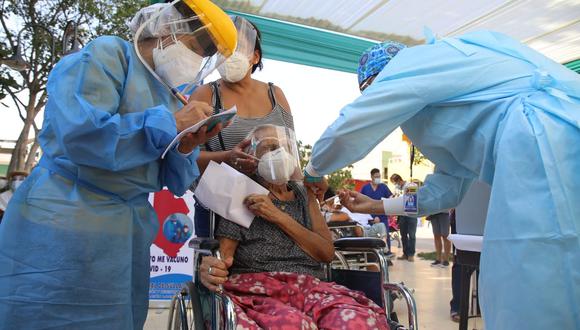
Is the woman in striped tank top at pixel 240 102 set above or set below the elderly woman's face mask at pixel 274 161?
above

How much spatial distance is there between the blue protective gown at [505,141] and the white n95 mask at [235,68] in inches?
26.5

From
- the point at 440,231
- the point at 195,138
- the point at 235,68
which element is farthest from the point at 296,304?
the point at 440,231

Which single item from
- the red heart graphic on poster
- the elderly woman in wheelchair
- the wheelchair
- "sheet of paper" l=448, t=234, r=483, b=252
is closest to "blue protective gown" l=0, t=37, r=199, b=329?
the wheelchair

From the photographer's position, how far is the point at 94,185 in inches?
48.5

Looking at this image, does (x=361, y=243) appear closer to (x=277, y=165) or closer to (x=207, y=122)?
(x=277, y=165)

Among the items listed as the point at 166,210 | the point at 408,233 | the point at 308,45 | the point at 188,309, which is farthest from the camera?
the point at 408,233

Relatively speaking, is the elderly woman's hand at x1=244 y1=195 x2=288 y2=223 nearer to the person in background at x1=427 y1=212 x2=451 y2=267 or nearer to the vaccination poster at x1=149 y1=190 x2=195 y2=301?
the vaccination poster at x1=149 y1=190 x2=195 y2=301

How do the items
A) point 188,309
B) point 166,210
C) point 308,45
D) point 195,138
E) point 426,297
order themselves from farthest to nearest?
1. point 426,297
2. point 308,45
3. point 166,210
4. point 188,309
5. point 195,138

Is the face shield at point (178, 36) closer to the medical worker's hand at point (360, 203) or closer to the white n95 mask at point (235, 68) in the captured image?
the white n95 mask at point (235, 68)

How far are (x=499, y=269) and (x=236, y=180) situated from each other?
1015 millimetres

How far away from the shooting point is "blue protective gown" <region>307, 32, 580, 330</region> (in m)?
1.12

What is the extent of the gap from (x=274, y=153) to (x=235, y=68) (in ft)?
1.44

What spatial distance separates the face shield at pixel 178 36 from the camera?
54.5 inches

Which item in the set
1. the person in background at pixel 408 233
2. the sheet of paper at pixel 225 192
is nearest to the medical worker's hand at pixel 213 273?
the sheet of paper at pixel 225 192
